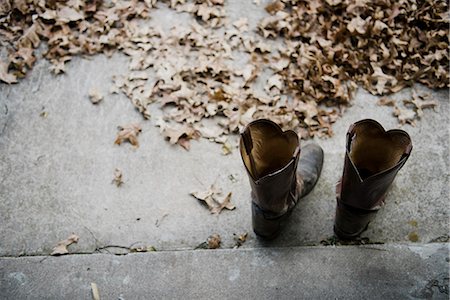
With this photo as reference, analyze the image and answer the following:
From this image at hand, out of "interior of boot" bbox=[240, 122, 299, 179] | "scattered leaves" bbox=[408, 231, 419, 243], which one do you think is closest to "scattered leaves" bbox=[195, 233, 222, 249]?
"interior of boot" bbox=[240, 122, 299, 179]

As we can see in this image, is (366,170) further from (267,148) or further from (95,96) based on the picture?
(95,96)

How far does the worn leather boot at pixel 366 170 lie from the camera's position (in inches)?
80.3

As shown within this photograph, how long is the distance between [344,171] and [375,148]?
22 centimetres

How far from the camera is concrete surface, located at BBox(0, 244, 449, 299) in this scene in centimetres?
221

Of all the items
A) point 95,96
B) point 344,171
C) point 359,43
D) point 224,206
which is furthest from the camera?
point 359,43

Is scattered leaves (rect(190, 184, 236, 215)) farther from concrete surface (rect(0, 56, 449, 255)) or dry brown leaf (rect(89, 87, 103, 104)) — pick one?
dry brown leaf (rect(89, 87, 103, 104))

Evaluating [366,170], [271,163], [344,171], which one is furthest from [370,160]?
[271,163]

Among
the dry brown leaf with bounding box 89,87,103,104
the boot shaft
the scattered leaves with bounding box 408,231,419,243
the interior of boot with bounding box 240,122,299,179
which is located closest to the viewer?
the boot shaft

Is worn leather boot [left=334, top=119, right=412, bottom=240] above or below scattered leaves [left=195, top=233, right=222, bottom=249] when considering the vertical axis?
above

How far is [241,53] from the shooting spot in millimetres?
3262

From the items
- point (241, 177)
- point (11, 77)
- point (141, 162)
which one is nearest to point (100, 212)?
point (141, 162)

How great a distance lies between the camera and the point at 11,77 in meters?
3.16

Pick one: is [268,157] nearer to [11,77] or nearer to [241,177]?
[241,177]

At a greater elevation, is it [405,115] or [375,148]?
[375,148]
